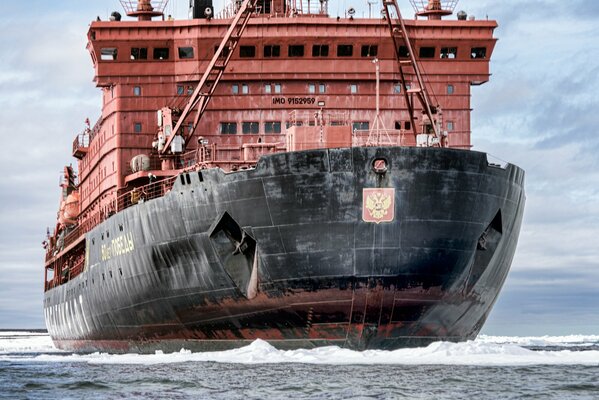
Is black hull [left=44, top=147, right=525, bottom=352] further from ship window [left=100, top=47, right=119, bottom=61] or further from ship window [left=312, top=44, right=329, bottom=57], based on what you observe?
ship window [left=100, top=47, right=119, bottom=61]

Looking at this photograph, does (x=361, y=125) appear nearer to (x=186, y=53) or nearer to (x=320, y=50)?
(x=320, y=50)

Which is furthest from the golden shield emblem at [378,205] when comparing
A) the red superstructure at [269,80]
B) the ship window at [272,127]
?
the ship window at [272,127]

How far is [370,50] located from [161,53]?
7653 millimetres

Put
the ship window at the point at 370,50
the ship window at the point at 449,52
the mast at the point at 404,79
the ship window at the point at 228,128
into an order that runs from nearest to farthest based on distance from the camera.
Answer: the mast at the point at 404,79 → the ship window at the point at 228,128 → the ship window at the point at 370,50 → the ship window at the point at 449,52

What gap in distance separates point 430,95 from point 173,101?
30.4ft

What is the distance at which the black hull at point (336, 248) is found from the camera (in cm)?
3153

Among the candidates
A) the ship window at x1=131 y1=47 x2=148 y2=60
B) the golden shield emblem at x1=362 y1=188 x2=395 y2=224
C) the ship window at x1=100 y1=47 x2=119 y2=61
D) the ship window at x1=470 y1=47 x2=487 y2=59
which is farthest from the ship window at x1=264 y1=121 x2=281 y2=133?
the golden shield emblem at x1=362 y1=188 x2=395 y2=224

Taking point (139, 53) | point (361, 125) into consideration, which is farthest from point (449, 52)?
point (139, 53)

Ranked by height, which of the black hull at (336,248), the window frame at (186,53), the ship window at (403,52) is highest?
the window frame at (186,53)

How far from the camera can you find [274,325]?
1289 inches

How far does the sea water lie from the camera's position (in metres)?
24.4

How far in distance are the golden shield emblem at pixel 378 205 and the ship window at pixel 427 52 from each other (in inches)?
512

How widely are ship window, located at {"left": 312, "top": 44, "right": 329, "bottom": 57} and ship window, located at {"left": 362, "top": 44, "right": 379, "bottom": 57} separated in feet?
4.35

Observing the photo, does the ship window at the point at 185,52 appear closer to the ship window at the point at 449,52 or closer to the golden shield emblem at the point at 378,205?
the ship window at the point at 449,52
